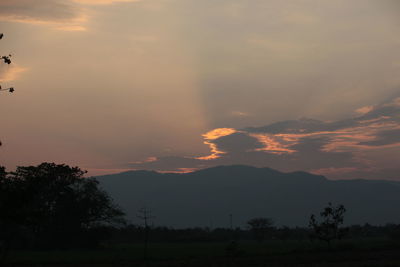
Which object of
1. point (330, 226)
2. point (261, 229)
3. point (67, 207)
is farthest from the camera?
point (261, 229)

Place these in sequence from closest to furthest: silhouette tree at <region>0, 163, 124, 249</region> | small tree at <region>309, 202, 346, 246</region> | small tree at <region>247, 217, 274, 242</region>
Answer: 1. small tree at <region>309, 202, 346, 246</region>
2. silhouette tree at <region>0, 163, 124, 249</region>
3. small tree at <region>247, 217, 274, 242</region>

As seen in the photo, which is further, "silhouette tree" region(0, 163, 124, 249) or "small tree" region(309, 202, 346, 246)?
"silhouette tree" region(0, 163, 124, 249)

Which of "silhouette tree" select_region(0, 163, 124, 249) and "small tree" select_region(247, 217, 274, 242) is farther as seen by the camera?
"small tree" select_region(247, 217, 274, 242)

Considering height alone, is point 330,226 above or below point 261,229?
above

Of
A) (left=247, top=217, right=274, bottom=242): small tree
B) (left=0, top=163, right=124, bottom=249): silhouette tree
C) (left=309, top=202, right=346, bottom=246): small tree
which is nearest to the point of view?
(left=309, top=202, right=346, bottom=246): small tree

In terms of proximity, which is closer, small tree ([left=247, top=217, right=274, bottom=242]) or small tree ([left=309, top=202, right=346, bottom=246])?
small tree ([left=309, top=202, right=346, bottom=246])

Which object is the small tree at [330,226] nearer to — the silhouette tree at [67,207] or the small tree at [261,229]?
the silhouette tree at [67,207]

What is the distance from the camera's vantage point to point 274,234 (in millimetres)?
181500

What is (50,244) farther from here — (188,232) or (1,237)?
(188,232)

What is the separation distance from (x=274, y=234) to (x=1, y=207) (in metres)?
160

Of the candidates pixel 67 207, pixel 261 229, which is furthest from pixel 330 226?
pixel 261 229

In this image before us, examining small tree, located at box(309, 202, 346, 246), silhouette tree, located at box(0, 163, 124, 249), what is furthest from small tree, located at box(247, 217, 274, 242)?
small tree, located at box(309, 202, 346, 246)

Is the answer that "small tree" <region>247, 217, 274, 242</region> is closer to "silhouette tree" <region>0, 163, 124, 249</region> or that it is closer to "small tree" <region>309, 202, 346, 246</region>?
"silhouette tree" <region>0, 163, 124, 249</region>

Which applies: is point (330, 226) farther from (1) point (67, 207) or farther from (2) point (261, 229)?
(2) point (261, 229)
